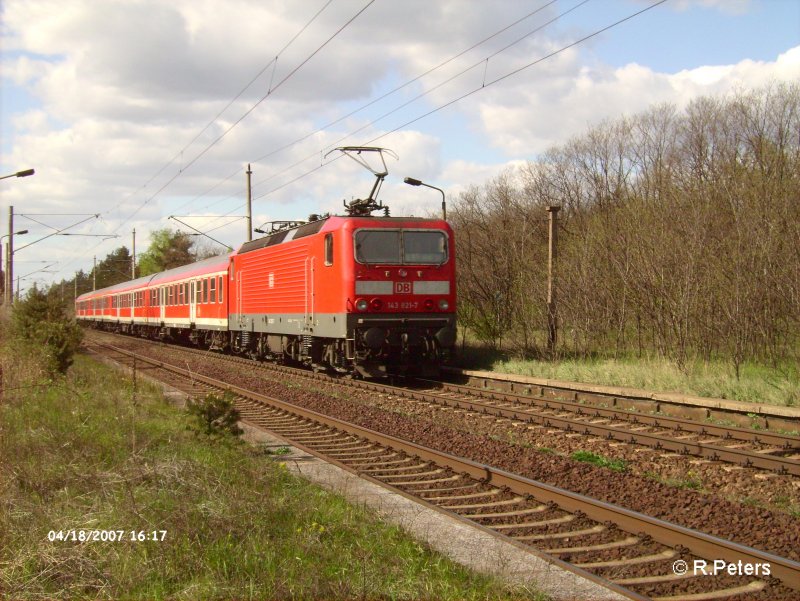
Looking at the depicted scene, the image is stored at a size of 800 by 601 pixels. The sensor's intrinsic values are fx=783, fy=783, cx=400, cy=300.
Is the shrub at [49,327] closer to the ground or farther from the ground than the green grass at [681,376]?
farther from the ground

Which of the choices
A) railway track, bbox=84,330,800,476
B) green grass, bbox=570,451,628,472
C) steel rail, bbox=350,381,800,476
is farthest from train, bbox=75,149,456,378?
green grass, bbox=570,451,628,472

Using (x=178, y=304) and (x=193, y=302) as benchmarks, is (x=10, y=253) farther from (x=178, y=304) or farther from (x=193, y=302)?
(x=193, y=302)

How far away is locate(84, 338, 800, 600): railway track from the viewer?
4.85m

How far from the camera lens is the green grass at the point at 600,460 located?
8453 mm

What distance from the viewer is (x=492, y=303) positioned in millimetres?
24203

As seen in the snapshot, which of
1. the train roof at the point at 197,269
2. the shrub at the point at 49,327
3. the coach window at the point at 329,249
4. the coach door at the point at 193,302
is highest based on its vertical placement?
the train roof at the point at 197,269

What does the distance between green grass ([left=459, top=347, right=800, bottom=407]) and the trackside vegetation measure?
737 centimetres

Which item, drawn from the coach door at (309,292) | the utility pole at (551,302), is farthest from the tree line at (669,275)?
the coach door at (309,292)

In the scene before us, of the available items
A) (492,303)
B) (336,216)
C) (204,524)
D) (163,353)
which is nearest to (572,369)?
(336,216)

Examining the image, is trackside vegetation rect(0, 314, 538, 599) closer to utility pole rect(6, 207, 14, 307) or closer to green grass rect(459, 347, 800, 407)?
green grass rect(459, 347, 800, 407)

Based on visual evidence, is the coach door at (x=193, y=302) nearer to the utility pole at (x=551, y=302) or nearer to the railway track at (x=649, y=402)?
the utility pole at (x=551, y=302)

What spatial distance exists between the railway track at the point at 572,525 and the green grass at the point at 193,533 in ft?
3.20

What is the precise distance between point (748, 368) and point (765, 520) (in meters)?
8.69
